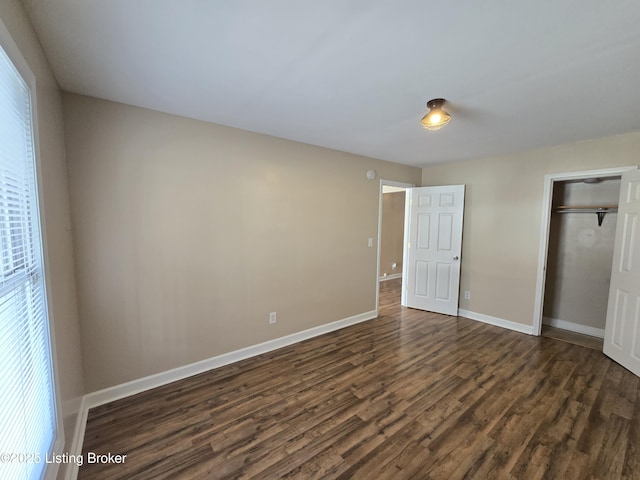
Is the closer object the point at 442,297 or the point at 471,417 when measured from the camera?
the point at 471,417

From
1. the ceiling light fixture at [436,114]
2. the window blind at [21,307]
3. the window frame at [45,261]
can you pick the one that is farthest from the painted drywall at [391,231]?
the window blind at [21,307]

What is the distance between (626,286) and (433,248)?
202 centimetres

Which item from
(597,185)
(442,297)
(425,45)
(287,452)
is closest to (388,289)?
(442,297)

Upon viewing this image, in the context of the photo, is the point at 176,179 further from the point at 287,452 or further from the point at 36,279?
the point at 287,452

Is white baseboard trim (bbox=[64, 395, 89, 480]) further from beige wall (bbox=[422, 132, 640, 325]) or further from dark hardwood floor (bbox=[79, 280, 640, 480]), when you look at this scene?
beige wall (bbox=[422, 132, 640, 325])

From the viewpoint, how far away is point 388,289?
18.3 ft

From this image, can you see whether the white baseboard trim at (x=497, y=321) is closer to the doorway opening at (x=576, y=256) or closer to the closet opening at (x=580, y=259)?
the doorway opening at (x=576, y=256)

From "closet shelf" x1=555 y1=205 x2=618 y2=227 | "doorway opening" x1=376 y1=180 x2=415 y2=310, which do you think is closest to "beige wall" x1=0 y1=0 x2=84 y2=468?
"closet shelf" x1=555 y1=205 x2=618 y2=227

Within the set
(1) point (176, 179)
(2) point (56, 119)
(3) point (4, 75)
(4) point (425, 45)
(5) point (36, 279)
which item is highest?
(4) point (425, 45)

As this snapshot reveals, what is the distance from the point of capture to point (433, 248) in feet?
13.6

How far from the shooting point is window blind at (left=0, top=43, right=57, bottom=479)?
0.87 meters

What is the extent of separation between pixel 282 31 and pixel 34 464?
2157mm

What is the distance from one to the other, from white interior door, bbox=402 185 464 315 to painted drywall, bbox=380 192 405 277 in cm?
192

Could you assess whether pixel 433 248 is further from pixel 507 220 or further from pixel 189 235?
pixel 189 235
